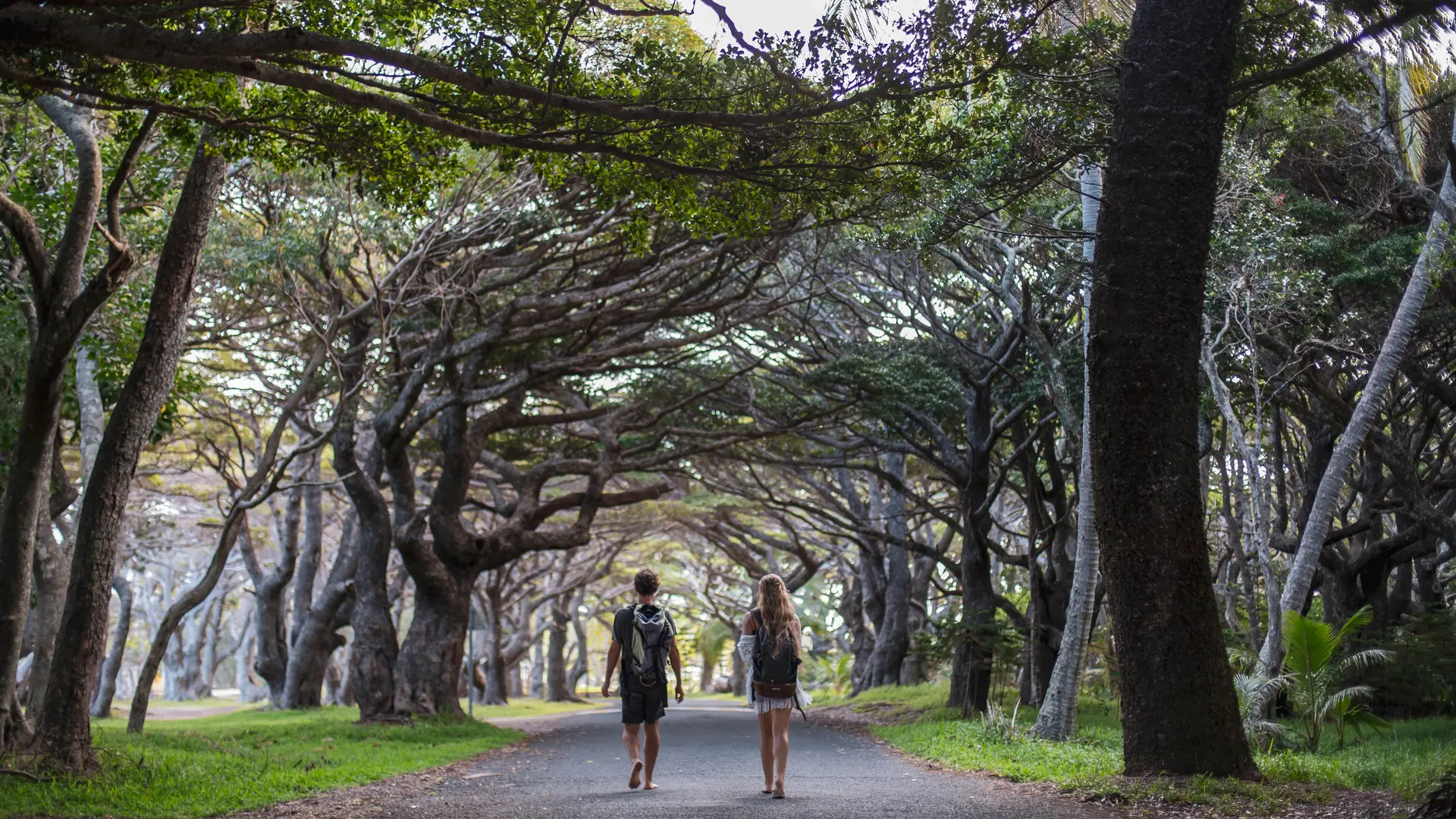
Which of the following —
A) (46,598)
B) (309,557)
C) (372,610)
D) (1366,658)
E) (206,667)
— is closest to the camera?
(46,598)

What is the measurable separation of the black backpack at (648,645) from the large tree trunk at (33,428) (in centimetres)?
443

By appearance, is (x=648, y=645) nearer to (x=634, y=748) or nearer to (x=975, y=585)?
(x=634, y=748)

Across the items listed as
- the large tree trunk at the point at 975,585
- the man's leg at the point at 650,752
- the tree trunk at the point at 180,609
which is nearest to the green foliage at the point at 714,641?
the large tree trunk at the point at 975,585

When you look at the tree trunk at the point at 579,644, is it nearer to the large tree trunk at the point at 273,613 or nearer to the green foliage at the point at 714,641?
the green foliage at the point at 714,641

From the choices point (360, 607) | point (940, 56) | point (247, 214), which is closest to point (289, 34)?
point (940, 56)

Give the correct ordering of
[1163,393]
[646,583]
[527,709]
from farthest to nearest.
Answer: [527,709] < [646,583] < [1163,393]

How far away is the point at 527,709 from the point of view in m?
30.8

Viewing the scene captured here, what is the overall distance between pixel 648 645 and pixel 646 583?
47 cm

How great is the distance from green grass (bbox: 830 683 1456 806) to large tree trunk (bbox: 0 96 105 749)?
7724 mm

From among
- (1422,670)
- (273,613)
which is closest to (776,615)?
(1422,670)

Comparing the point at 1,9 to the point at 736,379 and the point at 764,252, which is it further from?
the point at 736,379

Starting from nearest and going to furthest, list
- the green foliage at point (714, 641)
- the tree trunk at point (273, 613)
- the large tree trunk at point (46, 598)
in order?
the large tree trunk at point (46, 598)
the tree trunk at point (273, 613)
the green foliage at point (714, 641)

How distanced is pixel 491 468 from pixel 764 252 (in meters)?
8.10

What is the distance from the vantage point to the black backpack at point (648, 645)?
28.6 ft
